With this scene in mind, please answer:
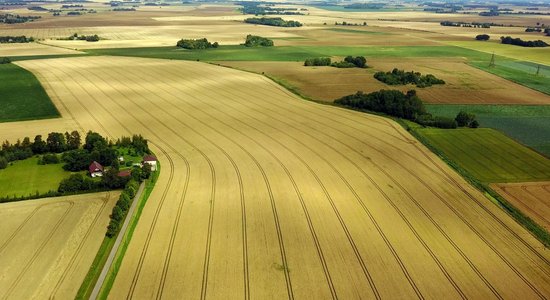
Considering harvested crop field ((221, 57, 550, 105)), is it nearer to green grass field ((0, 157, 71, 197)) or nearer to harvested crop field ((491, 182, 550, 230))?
harvested crop field ((491, 182, 550, 230))

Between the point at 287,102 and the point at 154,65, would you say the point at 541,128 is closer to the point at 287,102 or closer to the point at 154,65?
the point at 287,102

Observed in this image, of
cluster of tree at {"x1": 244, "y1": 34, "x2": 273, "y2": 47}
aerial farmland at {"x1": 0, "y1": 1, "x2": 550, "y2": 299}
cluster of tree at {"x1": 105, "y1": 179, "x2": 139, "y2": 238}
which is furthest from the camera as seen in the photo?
cluster of tree at {"x1": 244, "y1": 34, "x2": 273, "y2": 47}

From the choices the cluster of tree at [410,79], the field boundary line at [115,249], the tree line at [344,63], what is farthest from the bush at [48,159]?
the tree line at [344,63]

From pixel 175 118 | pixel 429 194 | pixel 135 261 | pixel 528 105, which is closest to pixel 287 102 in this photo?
pixel 175 118

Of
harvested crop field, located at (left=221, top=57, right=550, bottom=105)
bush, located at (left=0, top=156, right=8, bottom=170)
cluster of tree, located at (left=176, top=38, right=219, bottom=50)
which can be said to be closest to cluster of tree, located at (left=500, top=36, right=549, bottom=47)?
harvested crop field, located at (left=221, top=57, right=550, bottom=105)

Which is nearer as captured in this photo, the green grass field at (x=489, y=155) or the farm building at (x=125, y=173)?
the farm building at (x=125, y=173)

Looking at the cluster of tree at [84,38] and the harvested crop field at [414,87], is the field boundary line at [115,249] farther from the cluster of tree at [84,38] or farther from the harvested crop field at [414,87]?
the cluster of tree at [84,38]
